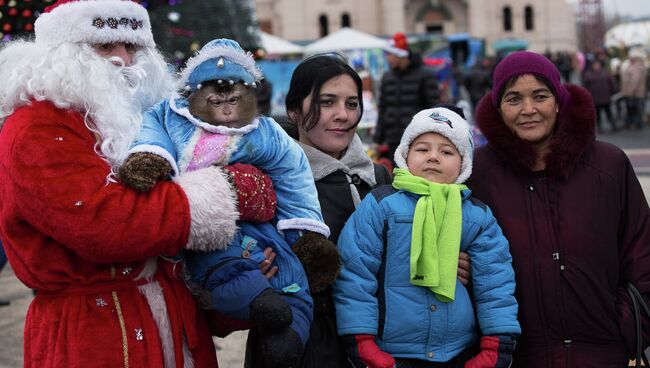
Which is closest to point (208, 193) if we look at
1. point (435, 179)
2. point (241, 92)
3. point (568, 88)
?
point (241, 92)

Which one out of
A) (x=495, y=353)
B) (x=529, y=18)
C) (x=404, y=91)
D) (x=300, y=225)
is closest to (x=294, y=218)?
(x=300, y=225)

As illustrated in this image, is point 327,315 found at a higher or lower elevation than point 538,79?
lower

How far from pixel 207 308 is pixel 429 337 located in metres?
0.85

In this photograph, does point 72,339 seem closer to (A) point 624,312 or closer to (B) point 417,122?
(B) point 417,122

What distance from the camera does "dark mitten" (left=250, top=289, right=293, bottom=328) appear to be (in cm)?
256

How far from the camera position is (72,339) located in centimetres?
250

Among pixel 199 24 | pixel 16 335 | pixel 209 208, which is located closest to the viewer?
pixel 209 208

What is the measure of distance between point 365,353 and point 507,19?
222 ft

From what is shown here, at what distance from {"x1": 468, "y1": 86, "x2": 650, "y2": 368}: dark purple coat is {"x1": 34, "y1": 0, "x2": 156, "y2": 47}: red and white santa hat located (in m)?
1.58

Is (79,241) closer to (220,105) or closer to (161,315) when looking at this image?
(161,315)

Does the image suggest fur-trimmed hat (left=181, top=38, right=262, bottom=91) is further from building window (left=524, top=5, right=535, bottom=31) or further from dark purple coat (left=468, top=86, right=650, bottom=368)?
building window (left=524, top=5, right=535, bottom=31)

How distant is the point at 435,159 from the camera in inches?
120

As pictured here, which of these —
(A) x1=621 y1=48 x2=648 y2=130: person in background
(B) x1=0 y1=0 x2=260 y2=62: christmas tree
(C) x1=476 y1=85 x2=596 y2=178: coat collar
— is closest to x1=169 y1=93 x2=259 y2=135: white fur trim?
(C) x1=476 y1=85 x2=596 y2=178: coat collar

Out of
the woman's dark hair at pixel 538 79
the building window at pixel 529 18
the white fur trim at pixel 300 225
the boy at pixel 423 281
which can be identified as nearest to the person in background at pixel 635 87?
the woman's dark hair at pixel 538 79
